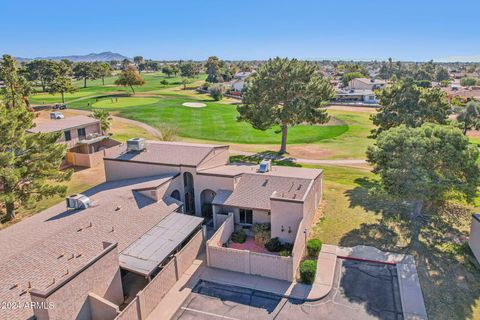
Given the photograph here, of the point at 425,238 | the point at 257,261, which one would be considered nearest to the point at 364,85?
the point at 425,238

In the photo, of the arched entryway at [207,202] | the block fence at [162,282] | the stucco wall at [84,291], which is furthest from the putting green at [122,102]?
the stucco wall at [84,291]

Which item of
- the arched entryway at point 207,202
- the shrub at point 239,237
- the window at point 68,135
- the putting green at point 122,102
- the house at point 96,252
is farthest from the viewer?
the putting green at point 122,102

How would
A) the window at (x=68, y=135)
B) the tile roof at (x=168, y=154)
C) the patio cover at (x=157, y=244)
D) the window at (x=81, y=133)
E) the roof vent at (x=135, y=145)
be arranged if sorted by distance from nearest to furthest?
1. the patio cover at (x=157, y=244)
2. the tile roof at (x=168, y=154)
3. the roof vent at (x=135, y=145)
4. the window at (x=68, y=135)
5. the window at (x=81, y=133)

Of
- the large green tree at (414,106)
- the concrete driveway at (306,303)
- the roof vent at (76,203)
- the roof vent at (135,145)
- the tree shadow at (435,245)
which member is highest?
the large green tree at (414,106)

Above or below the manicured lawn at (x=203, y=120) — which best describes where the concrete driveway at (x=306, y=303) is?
below

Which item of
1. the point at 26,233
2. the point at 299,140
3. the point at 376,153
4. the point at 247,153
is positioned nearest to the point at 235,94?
the point at 299,140

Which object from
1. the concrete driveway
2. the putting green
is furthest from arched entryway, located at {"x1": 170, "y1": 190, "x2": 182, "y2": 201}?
the putting green

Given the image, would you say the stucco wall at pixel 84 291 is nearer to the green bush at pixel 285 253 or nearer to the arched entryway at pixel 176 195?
the green bush at pixel 285 253

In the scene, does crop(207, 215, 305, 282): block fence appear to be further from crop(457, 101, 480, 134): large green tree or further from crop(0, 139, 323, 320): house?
crop(457, 101, 480, 134): large green tree
